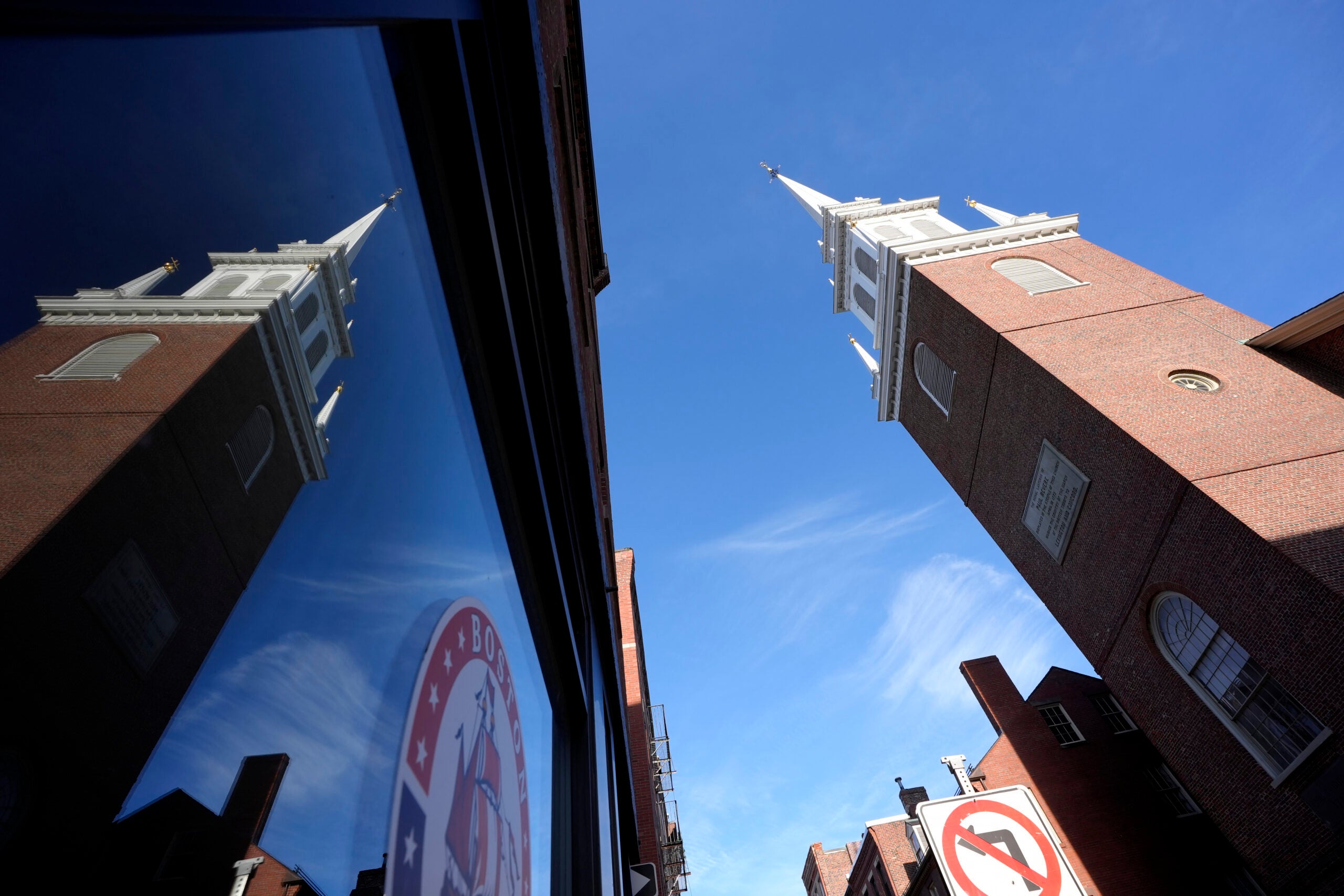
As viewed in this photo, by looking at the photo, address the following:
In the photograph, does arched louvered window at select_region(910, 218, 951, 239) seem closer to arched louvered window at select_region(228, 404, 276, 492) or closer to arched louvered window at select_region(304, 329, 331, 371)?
arched louvered window at select_region(304, 329, 331, 371)

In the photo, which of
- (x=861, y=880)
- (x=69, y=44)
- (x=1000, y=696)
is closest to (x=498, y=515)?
(x=69, y=44)

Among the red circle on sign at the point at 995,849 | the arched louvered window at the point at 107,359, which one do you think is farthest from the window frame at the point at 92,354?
the red circle on sign at the point at 995,849

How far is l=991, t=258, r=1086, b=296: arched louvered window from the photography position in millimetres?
17016

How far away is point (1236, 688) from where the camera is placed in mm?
10484

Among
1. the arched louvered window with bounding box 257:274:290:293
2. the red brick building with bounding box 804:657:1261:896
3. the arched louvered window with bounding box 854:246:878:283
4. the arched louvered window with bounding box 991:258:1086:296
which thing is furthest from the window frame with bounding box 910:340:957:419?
the arched louvered window with bounding box 257:274:290:293

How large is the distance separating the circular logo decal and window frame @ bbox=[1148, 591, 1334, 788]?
11284 millimetres

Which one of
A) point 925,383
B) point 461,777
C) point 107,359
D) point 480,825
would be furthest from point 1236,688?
point 107,359

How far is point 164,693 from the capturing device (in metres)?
0.86

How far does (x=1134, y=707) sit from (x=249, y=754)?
16011 millimetres

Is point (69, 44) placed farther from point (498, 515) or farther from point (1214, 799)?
point (1214, 799)

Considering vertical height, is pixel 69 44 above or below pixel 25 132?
above

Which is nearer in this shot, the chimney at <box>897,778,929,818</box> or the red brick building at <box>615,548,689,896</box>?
the red brick building at <box>615,548,689,896</box>

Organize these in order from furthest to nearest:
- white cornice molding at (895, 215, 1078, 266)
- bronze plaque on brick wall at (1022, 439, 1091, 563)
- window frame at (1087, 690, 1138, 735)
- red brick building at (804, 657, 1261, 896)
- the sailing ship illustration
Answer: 1. window frame at (1087, 690, 1138, 735)
2. white cornice molding at (895, 215, 1078, 266)
3. red brick building at (804, 657, 1261, 896)
4. bronze plaque on brick wall at (1022, 439, 1091, 563)
5. the sailing ship illustration

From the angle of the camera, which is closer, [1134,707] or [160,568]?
[160,568]
